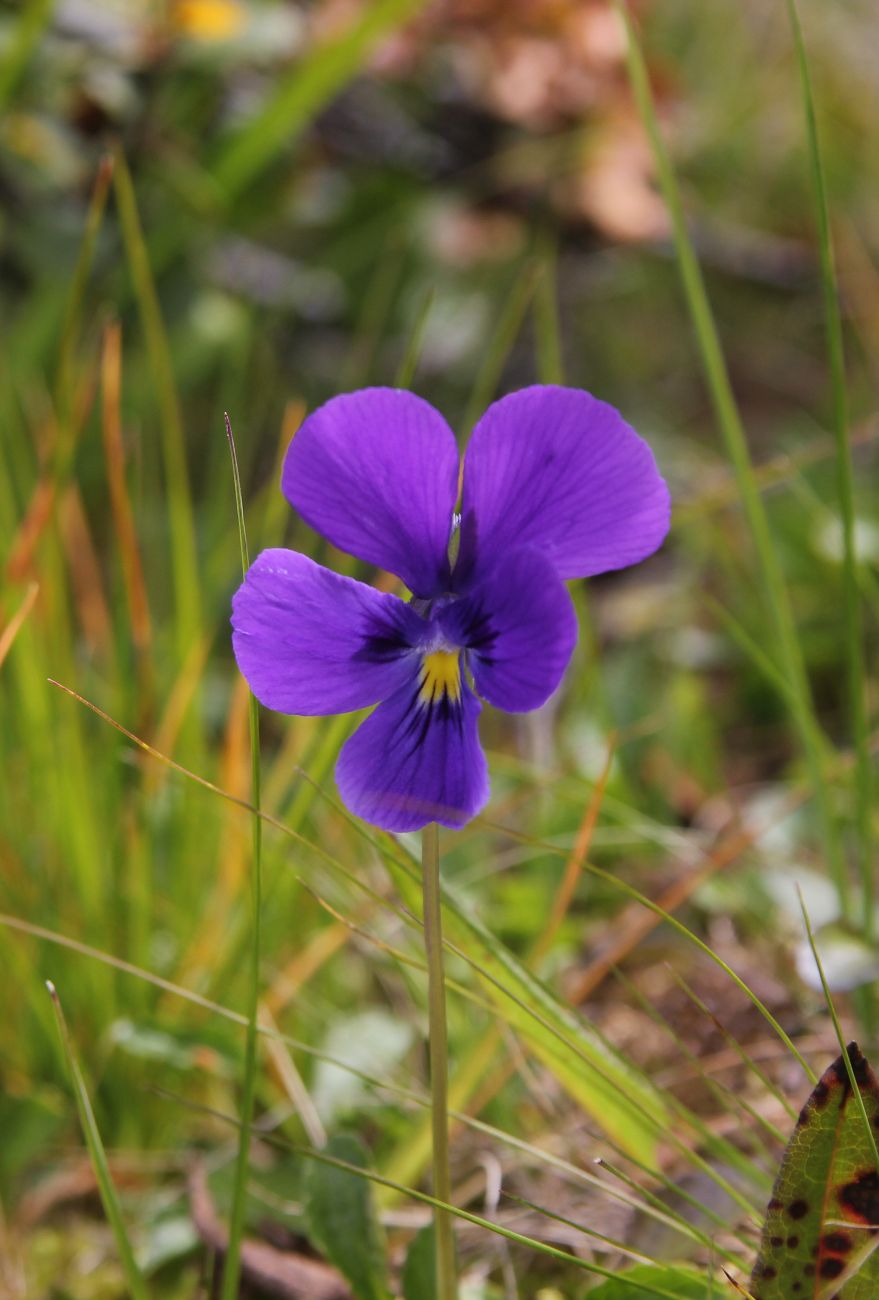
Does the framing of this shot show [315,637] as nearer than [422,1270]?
Yes

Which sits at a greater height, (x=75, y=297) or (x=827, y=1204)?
(x=75, y=297)

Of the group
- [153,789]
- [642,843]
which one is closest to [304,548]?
[153,789]

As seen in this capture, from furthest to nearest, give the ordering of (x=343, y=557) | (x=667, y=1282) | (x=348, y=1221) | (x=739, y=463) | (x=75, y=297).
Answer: (x=343, y=557) → (x=75, y=297) → (x=739, y=463) → (x=348, y=1221) → (x=667, y=1282)

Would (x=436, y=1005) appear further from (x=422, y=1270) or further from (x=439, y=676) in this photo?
(x=422, y=1270)

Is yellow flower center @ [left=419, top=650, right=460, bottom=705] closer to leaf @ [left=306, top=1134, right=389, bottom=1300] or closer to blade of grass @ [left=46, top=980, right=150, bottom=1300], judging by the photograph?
blade of grass @ [left=46, top=980, right=150, bottom=1300]

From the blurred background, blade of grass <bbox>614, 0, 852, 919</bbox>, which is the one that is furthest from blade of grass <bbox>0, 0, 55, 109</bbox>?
blade of grass <bbox>614, 0, 852, 919</bbox>

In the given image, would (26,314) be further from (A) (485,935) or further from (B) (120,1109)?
(A) (485,935)

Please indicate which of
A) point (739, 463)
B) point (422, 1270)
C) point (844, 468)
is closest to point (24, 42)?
point (739, 463)
